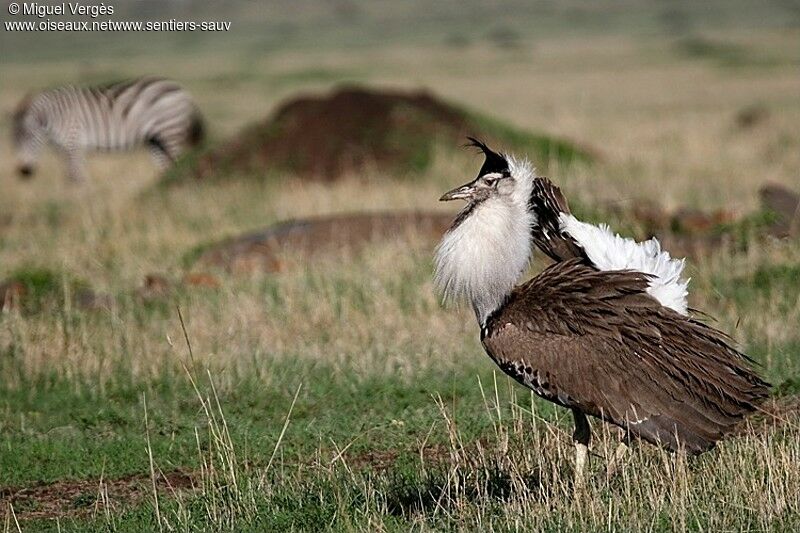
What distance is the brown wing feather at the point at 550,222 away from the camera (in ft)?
21.2

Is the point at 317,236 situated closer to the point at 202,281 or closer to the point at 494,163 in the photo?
the point at 202,281

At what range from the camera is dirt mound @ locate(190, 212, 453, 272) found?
12.6m

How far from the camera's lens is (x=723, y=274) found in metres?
10.8

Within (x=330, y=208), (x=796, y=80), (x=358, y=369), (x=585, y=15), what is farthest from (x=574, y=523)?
(x=585, y=15)

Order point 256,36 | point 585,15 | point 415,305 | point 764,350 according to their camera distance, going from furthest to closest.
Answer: point 585,15 → point 256,36 → point 415,305 → point 764,350

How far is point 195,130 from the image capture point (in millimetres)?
23797

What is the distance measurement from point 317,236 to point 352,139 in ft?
19.7

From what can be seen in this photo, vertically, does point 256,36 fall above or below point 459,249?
below

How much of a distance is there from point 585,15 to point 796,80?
73509 millimetres

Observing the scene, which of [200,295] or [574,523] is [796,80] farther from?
[574,523]

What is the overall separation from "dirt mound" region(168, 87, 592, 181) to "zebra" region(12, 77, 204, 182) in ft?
13.3

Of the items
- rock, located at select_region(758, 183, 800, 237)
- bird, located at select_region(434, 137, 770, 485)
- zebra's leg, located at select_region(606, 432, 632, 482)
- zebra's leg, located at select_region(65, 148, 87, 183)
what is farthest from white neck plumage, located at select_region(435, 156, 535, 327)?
zebra's leg, located at select_region(65, 148, 87, 183)

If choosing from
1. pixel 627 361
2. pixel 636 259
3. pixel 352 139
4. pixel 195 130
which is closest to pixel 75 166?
pixel 195 130

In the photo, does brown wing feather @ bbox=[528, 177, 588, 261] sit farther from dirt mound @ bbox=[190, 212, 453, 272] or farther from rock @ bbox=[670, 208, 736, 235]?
rock @ bbox=[670, 208, 736, 235]
